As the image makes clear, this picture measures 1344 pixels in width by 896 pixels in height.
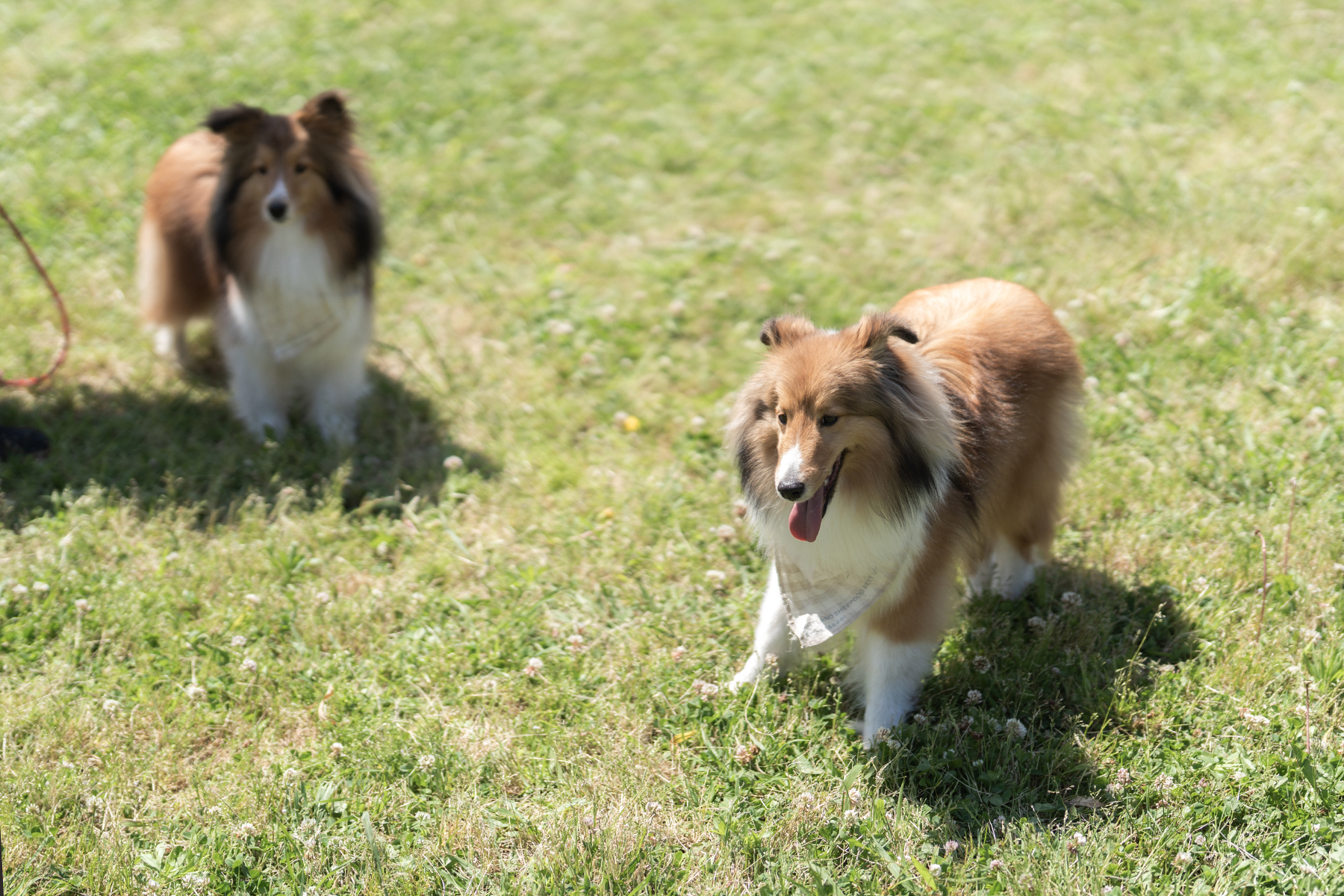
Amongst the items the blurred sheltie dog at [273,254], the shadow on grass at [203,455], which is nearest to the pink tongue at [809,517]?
the shadow on grass at [203,455]

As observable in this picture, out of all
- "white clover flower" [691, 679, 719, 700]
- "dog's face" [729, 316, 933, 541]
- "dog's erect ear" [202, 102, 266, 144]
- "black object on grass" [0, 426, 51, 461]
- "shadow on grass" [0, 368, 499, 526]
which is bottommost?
"shadow on grass" [0, 368, 499, 526]

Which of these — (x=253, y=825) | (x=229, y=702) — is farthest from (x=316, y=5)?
(x=253, y=825)

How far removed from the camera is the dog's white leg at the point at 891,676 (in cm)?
365

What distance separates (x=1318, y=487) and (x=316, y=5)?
32.5ft

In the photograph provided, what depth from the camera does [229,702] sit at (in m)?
3.95

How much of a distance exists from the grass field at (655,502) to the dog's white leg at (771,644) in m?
0.14

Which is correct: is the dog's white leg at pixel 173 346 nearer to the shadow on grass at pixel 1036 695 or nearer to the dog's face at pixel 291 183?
the dog's face at pixel 291 183

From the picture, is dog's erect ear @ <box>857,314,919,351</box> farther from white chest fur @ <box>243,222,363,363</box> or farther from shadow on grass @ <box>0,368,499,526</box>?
white chest fur @ <box>243,222,363,363</box>

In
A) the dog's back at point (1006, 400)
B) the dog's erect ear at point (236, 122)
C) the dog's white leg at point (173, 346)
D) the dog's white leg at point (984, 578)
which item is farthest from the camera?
the dog's white leg at point (173, 346)

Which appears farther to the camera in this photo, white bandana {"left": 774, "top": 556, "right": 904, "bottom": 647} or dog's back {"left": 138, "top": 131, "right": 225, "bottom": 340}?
dog's back {"left": 138, "top": 131, "right": 225, "bottom": 340}

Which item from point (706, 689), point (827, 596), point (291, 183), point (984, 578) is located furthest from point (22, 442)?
point (984, 578)

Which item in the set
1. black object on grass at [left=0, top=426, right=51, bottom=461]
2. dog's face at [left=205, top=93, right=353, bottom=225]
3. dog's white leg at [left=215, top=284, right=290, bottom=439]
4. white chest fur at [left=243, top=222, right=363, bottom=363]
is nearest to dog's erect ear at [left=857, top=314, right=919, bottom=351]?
dog's face at [left=205, top=93, right=353, bottom=225]

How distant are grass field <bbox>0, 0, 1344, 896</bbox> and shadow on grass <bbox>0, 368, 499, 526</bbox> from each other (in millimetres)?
29

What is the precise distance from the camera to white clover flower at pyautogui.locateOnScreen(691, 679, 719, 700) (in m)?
3.88
